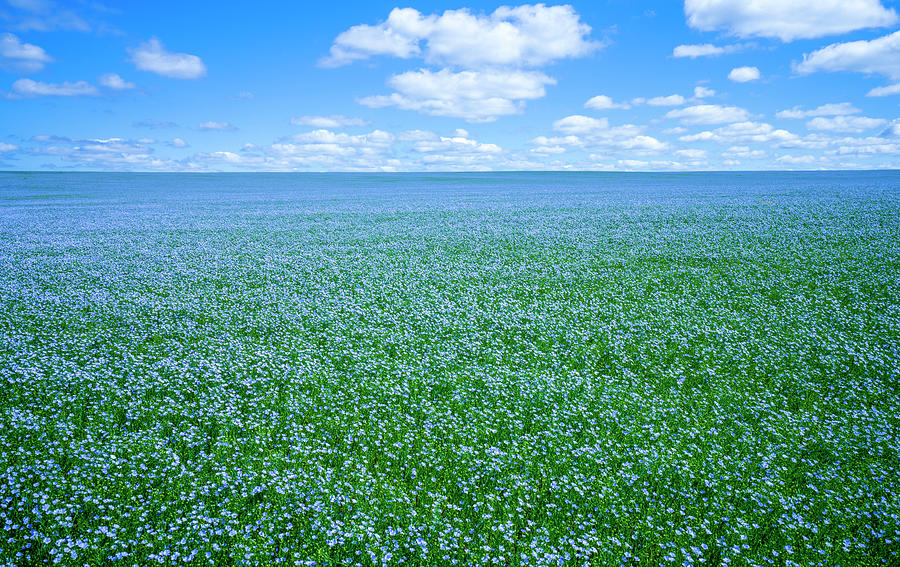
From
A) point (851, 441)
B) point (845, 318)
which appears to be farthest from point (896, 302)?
point (851, 441)

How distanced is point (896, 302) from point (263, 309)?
15.9m

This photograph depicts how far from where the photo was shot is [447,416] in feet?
24.7

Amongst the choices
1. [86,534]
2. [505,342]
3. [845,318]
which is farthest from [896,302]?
[86,534]

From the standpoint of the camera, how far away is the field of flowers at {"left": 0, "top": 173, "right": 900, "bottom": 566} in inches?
206

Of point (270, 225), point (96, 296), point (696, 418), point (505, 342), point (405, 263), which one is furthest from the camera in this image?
point (270, 225)

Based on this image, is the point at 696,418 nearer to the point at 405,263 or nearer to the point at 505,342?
the point at 505,342

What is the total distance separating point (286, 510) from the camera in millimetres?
5477

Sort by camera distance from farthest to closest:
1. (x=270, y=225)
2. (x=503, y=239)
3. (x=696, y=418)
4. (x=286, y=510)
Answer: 1. (x=270, y=225)
2. (x=503, y=239)
3. (x=696, y=418)
4. (x=286, y=510)

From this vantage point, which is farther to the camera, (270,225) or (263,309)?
(270,225)

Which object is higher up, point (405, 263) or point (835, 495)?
point (405, 263)

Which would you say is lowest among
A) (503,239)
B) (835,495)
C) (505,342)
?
(835,495)

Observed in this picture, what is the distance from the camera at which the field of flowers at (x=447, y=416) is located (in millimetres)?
5223

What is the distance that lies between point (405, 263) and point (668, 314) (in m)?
8.99

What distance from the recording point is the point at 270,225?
28797 mm
